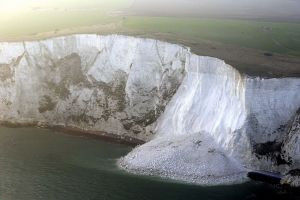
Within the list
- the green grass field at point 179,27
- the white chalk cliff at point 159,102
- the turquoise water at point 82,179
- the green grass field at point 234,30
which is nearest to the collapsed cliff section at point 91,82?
the white chalk cliff at point 159,102

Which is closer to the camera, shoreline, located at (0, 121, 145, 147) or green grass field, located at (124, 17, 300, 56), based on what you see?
shoreline, located at (0, 121, 145, 147)

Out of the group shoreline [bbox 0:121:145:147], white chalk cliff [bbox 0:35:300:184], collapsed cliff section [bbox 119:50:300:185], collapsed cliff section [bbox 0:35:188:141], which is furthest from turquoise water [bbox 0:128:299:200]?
collapsed cliff section [bbox 0:35:188:141]

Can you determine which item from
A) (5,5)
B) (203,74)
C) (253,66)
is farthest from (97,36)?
(5,5)

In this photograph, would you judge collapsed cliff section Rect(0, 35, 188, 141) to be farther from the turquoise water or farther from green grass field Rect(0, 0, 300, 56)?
the turquoise water

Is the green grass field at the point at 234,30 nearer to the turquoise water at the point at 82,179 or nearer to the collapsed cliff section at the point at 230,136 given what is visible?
the collapsed cliff section at the point at 230,136

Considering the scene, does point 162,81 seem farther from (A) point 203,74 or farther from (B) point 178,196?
(B) point 178,196
